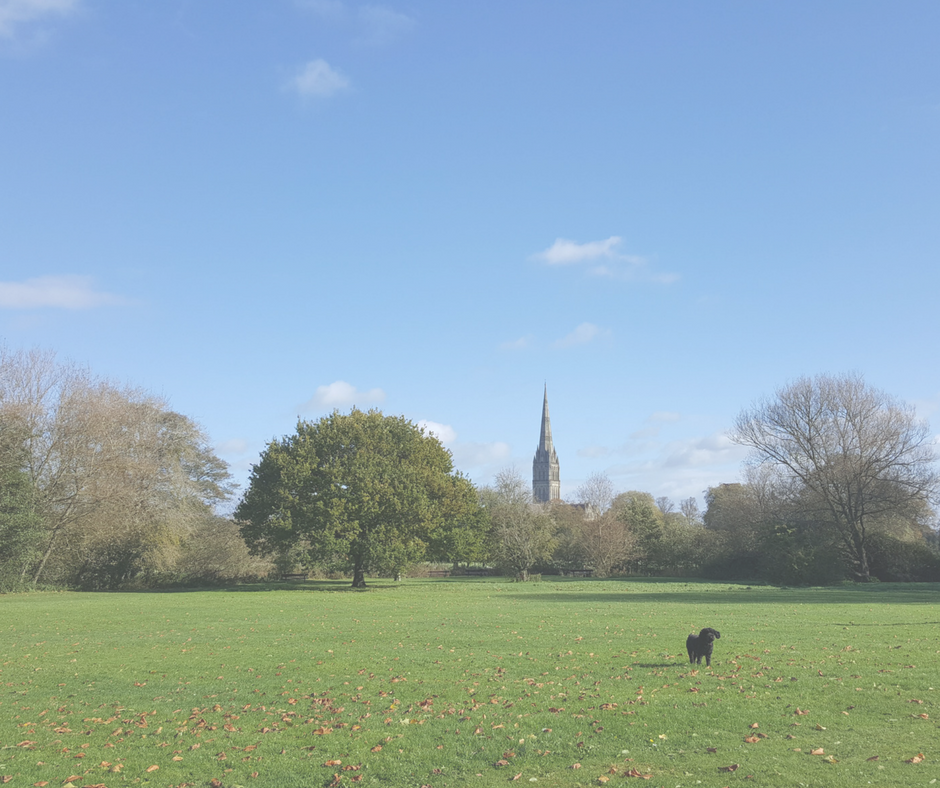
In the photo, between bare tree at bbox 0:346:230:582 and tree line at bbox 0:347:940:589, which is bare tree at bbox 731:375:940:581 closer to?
tree line at bbox 0:347:940:589

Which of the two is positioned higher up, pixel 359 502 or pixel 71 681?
pixel 359 502

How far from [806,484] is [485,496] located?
38.3 m

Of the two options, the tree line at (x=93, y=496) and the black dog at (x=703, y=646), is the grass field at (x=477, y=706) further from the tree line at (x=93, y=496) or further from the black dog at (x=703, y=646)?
the tree line at (x=93, y=496)

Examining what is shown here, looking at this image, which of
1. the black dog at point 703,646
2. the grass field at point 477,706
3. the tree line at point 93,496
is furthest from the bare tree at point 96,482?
the black dog at point 703,646

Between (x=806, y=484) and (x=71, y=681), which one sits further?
(x=806, y=484)

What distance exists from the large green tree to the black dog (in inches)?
1279

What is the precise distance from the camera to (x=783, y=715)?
9820 millimetres

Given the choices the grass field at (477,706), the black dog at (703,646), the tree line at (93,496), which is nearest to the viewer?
the grass field at (477,706)

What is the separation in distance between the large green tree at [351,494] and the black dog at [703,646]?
32.5 m

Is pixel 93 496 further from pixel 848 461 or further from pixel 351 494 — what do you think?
pixel 848 461

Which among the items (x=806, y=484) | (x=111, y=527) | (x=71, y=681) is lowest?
(x=71, y=681)

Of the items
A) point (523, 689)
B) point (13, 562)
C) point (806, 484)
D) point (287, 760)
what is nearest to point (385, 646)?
point (523, 689)

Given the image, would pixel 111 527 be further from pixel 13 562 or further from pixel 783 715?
pixel 783 715

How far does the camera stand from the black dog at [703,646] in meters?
13.6
